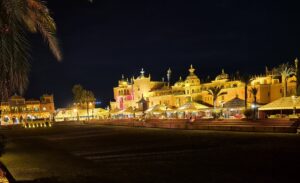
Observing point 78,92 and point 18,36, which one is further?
point 78,92

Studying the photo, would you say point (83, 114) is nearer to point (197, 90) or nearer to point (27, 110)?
point (27, 110)

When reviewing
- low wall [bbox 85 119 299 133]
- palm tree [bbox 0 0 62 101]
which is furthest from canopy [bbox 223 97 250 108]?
palm tree [bbox 0 0 62 101]

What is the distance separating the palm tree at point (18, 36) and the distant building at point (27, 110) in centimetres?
10680

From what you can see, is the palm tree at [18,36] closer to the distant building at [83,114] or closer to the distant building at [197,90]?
the distant building at [197,90]

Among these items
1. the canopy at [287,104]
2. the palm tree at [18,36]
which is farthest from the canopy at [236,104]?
the palm tree at [18,36]

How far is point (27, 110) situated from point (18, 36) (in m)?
118

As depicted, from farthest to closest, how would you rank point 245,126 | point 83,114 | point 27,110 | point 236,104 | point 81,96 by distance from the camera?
1. point 27,110
2. point 81,96
3. point 83,114
4. point 236,104
5. point 245,126

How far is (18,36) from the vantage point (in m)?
6.78

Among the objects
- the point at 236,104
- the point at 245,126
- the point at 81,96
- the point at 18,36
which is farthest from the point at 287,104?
the point at 81,96

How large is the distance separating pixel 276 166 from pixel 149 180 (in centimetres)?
438

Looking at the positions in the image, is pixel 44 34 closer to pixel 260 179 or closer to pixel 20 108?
pixel 260 179

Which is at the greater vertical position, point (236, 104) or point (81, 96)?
point (81, 96)

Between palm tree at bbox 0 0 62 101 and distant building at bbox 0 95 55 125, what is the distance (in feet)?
350

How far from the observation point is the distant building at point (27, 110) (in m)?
111
